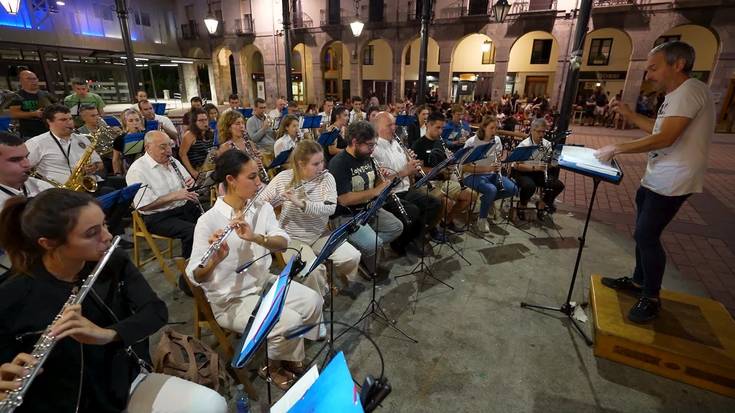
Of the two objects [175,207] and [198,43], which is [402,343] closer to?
[175,207]

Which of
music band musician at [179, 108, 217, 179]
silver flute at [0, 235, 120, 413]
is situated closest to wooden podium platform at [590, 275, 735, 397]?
silver flute at [0, 235, 120, 413]

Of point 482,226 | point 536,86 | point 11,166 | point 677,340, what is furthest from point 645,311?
point 536,86

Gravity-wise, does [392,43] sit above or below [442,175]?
above

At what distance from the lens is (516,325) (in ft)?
10.3

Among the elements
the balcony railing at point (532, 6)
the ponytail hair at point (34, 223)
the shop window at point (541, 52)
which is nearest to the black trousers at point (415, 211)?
the ponytail hair at point (34, 223)

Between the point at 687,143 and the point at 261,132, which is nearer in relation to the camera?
the point at 687,143

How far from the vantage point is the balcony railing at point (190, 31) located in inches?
1042

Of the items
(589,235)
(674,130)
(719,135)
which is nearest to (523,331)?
(674,130)

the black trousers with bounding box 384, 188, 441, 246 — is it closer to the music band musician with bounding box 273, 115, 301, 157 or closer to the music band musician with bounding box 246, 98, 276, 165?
the music band musician with bounding box 273, 115, 301, 157

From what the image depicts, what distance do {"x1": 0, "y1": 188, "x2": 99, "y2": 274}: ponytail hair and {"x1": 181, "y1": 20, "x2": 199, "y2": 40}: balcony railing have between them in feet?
99.5

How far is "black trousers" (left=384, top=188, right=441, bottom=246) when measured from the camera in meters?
4.22

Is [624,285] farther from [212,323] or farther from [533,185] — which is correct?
[212,323]

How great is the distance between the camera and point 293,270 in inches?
66.7

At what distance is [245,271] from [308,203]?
35.5 inches
